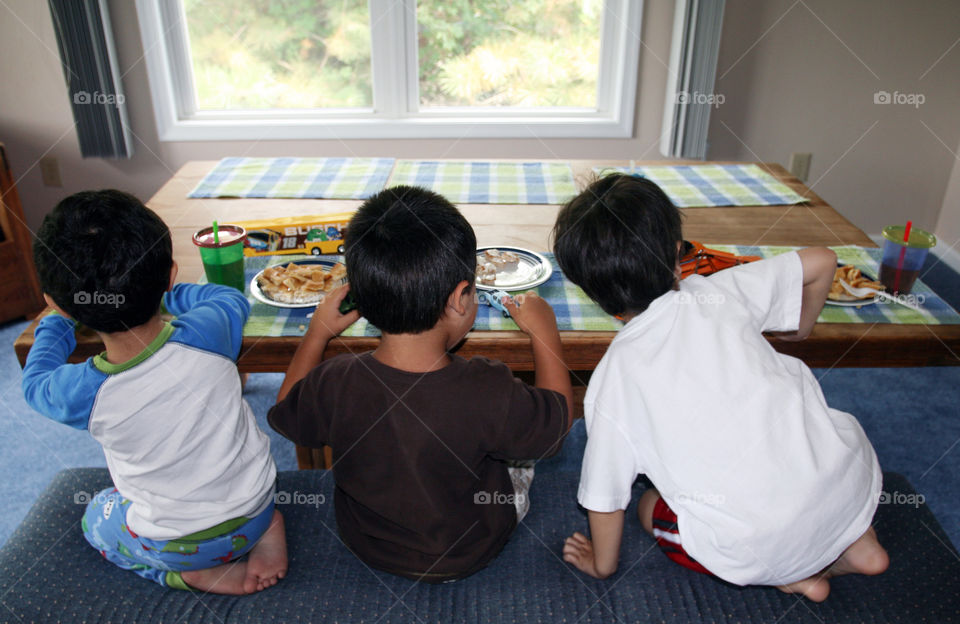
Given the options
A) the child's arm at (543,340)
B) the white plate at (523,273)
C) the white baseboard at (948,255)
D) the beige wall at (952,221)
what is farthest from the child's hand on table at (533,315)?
the beige wall at (952,221)

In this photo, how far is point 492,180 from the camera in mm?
1935

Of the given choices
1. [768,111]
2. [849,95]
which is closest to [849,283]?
[768,111]

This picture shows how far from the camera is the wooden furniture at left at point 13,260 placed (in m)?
2.50

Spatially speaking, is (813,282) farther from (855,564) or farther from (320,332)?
(320,332)

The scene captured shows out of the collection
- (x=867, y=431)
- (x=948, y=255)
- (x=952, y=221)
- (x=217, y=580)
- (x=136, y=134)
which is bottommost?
(x=867, y=431)

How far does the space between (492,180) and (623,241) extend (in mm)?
977

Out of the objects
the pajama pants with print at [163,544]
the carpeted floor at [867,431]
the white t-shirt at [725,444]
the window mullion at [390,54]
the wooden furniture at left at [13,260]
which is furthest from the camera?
the window mullion at [390,54]

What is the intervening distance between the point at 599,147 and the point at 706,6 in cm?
69

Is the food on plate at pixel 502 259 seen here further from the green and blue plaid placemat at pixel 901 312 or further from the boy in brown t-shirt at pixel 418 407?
the green and blue plaid placemat at pixel 901 312

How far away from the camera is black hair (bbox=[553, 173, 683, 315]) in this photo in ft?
3.30

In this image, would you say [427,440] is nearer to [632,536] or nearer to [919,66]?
[632,536]

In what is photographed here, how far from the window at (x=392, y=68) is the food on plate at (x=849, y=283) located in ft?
6.33

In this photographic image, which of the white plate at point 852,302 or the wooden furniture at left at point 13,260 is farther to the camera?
the wooden furniture at left at point 13,260

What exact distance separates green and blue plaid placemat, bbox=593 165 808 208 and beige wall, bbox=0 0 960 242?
116 cm
